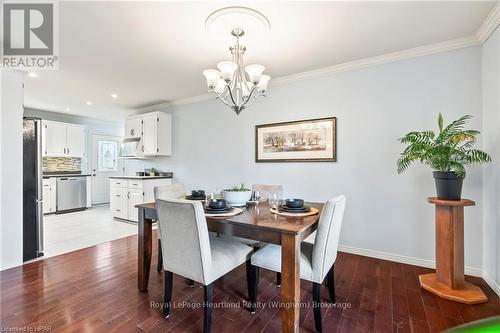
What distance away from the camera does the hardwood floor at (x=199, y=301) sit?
1.70 metres

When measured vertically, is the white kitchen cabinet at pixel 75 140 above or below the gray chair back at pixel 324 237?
above

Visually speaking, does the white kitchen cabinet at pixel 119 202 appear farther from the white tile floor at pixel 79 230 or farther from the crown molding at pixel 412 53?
the crown molding at pixel 412 53

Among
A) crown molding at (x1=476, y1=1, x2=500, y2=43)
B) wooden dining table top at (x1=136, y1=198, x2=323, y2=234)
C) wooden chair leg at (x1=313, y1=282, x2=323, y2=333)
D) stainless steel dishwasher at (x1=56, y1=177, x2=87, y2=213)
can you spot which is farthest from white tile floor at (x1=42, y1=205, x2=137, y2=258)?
crown molding at (x1=476, y1=1, x2=500, y2=43)

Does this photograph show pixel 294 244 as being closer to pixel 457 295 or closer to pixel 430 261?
pixel 457 295

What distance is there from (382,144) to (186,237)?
246cm

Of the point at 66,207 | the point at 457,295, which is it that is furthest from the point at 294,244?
the point at 66,207

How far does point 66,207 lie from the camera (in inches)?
216

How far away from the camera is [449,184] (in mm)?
2076

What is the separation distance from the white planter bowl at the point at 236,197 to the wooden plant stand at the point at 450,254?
1711 mm

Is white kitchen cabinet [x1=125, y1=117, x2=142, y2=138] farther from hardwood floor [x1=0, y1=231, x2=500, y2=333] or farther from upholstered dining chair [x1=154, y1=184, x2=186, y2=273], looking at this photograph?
hardwood floor [x1=0, y1=231, x2=500, y2=333]

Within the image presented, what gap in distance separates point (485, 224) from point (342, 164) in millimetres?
1461

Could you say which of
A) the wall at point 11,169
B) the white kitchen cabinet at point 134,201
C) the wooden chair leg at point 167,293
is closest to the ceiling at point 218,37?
the wall at point 11,169

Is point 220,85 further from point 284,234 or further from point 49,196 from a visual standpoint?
point 49,196

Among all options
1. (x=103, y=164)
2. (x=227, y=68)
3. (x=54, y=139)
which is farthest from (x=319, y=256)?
(x=103, y=164)
